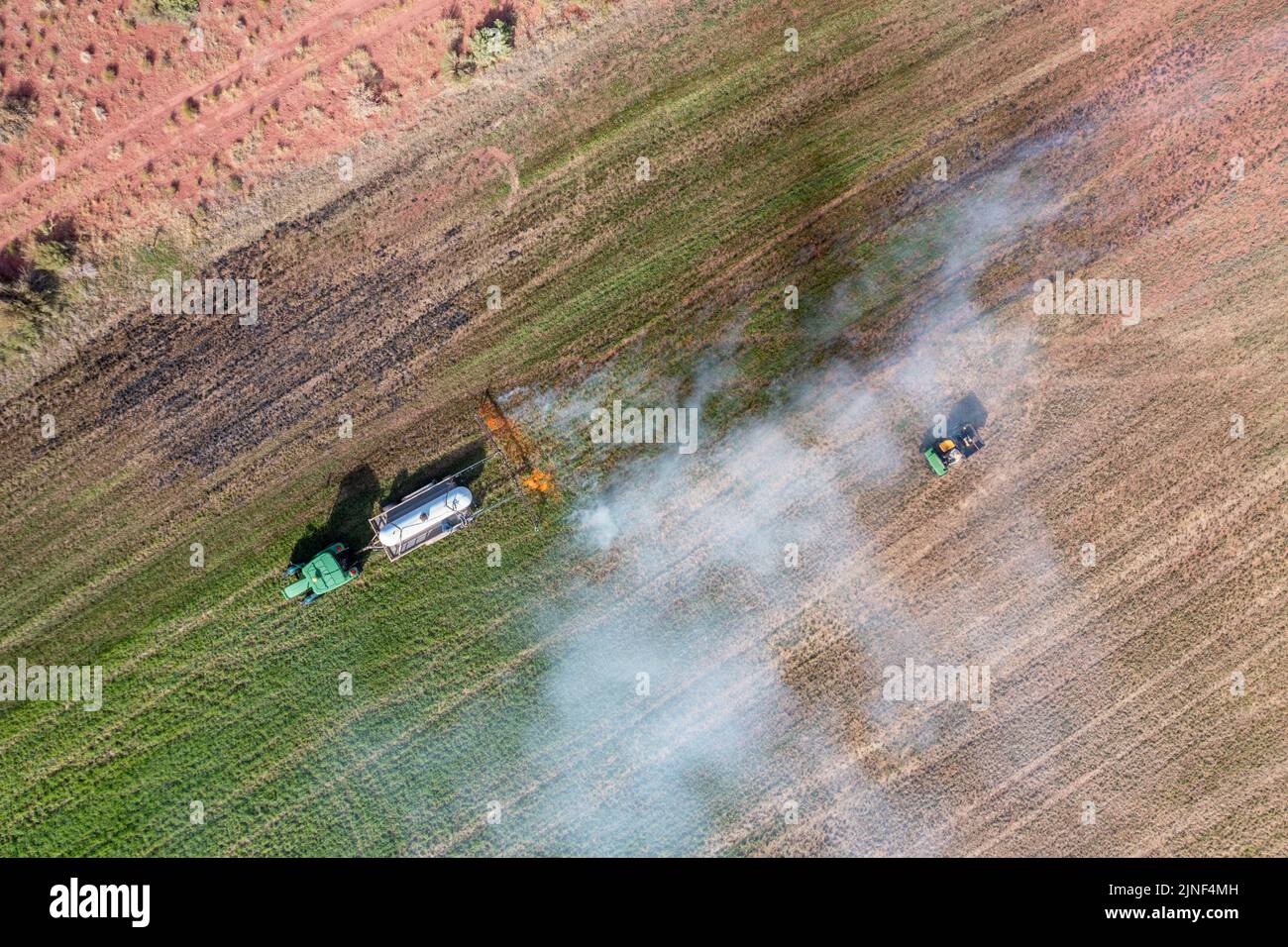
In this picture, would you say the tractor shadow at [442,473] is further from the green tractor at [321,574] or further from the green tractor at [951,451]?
the green tractor at [951,451]

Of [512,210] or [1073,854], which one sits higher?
[512,210]

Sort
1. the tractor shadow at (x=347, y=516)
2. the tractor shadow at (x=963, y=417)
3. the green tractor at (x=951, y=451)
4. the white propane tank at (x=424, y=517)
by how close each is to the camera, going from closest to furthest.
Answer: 1. the white propane tank at (x=424, y=517)
2. the green tractor at (x=951, y=451)
3. the tractor shadow at (x=347, y=516)
4. the tractor shadow at (x=963, y=417)

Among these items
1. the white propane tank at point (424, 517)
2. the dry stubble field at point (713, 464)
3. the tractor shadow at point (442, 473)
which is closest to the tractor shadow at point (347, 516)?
the dry stubble field at point (713, 464)

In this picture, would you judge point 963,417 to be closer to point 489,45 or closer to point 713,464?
point 713,464

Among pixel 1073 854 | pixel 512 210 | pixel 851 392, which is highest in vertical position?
pixel 512 210

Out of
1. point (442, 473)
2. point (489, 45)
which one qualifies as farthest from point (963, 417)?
point (489, 45)

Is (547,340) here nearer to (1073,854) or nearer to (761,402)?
(761,402)

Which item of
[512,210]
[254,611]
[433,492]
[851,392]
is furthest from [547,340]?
[254,611]
